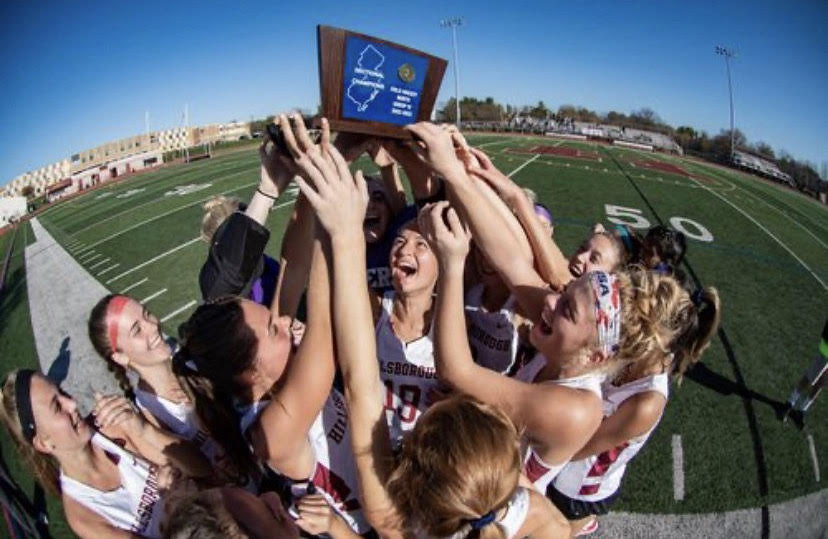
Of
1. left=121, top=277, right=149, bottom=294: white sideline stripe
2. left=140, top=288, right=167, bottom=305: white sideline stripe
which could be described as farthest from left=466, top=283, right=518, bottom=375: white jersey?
left=121, top=277, right=149, bottom=294: white sideline stripe

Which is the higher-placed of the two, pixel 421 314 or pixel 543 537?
pixel 421 314

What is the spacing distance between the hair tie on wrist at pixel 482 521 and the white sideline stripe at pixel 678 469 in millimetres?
3089

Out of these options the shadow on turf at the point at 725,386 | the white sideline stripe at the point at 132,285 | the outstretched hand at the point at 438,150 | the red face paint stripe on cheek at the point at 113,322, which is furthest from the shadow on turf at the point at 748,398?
the white sideline stripe at the point at 132,285

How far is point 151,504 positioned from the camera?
2.04 metres

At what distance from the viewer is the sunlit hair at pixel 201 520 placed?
1.16m

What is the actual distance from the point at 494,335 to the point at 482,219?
97cm

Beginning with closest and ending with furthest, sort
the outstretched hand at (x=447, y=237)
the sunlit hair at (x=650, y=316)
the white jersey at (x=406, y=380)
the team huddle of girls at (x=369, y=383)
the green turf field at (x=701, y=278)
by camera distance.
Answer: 1. the team huddle of girls at (x=369, y=383)
2. the outstretched hand at (x=447, y=237)
3. the sunlit hair at (x=650, y=316)
4. the white jersey at (x=406, y=380)
5. the green turf field at (x=701, y=278)

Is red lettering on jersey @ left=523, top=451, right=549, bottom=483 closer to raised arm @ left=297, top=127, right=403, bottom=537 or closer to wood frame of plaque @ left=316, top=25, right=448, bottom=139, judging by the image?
raised arm @ left=297, top=127, right=403, bottom=537

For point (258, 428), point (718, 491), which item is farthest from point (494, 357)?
point (718, 491)

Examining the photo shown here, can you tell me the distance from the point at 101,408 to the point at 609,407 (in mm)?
2599

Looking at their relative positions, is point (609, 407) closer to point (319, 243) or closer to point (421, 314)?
point (421, 314)

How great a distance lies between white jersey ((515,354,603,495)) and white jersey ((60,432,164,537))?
1652 millimetres

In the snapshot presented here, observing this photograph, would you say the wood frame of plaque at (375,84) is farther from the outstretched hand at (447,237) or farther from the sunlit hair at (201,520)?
the sunlit hair at (201,520)

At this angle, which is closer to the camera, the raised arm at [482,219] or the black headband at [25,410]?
the raised arm at [482,219]
